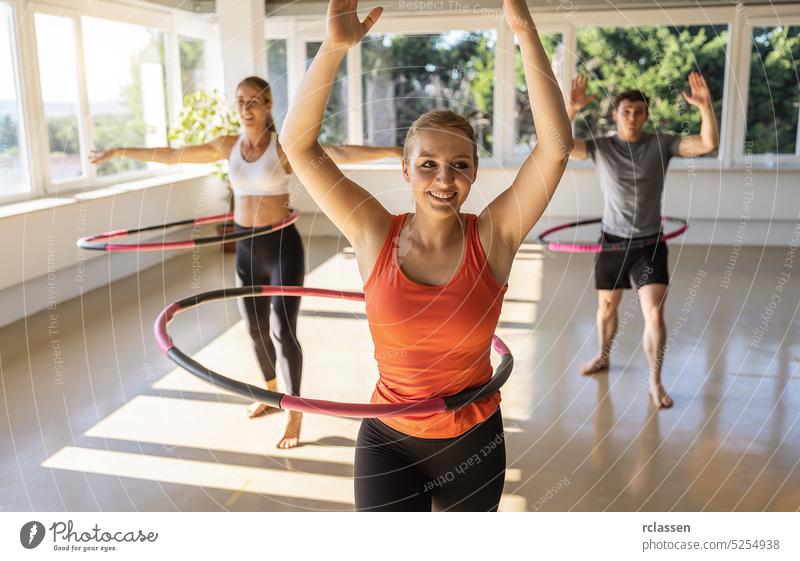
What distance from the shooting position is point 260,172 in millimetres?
4391

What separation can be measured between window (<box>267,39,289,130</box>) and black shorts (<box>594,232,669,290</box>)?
22.6ft

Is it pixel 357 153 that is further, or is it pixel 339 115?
pixel 339 115

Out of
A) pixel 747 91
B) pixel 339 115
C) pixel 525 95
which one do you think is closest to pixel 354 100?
pixel 339 115

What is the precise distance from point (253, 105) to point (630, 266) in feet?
7.99

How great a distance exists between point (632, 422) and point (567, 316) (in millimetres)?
2460

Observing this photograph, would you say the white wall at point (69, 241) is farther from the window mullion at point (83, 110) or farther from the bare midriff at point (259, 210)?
the bare midriff at point (259, 210)

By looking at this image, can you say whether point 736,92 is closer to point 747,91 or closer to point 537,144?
point 747,91

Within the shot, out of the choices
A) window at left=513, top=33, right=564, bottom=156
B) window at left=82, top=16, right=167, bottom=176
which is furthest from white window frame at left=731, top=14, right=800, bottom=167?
window at left=82, top=16, right=167, bottom=176

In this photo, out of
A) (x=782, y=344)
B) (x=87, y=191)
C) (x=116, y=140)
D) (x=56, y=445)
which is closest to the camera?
(x=56, y=445)

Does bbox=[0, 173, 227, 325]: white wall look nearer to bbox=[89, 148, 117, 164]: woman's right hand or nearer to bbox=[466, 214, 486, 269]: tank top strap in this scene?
bbox=[89, 148, 117, 164]: woman's right hand

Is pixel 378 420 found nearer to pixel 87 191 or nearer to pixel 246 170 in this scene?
pixel 246 170

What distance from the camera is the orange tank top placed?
6.26ft

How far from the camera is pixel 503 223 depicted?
2.02 meters
